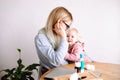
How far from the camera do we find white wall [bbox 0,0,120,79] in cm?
227

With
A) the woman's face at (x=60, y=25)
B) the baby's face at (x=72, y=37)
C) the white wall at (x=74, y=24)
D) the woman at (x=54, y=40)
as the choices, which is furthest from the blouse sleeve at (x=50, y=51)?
the white wall at (x=74, y=24)

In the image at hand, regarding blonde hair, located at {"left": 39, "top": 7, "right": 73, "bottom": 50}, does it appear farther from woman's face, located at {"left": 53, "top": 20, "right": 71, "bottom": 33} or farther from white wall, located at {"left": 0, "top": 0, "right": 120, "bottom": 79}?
white wall, located at {"left": 0, "top": 0, "right": 120, "bottom": 79}

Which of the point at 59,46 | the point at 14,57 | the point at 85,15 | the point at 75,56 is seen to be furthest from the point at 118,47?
the point at 14,57

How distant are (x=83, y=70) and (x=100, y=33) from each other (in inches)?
40.7

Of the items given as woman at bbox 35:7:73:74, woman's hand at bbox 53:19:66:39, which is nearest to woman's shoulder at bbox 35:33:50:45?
woman at bbox 35:7:73:74

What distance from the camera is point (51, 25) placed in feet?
5.43

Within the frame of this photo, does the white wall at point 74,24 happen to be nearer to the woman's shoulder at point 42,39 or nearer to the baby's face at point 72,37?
the baby's face at point 72,37

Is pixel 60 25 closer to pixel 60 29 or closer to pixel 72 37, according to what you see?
pixel 60 29

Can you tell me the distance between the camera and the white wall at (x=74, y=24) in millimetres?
2268

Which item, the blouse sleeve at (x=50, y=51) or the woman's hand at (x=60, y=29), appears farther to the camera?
the woman's hand at (x=60, y=29)

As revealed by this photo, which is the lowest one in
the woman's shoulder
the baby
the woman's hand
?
the baby

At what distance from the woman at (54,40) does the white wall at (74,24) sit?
70 cm

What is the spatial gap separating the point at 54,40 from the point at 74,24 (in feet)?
2.58

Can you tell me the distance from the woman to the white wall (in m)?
0.70
